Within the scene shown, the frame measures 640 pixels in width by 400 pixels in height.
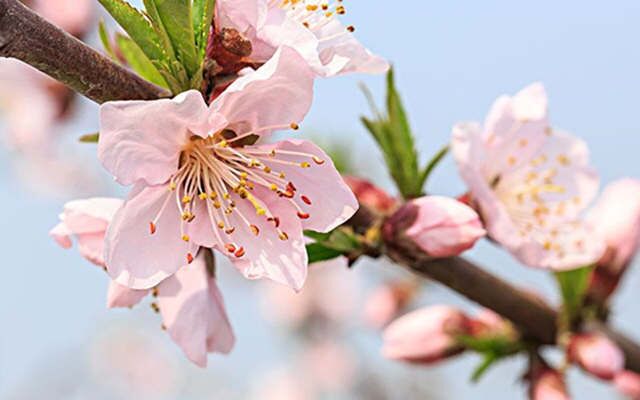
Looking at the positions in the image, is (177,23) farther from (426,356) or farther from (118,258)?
(426,356)

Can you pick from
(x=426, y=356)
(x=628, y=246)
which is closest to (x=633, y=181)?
(x=628, y=246)

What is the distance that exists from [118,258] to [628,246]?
112cm

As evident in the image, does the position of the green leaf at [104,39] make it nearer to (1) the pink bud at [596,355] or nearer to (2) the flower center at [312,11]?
(2) the flower center at [312,11]

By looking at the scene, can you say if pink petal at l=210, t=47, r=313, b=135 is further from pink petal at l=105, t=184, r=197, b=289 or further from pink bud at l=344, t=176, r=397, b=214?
pink bud at l=344, t=176, r=397, b=214

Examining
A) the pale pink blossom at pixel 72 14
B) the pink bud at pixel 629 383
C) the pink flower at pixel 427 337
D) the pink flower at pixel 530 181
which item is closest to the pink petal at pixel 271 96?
the pink flower at pixel 530 181

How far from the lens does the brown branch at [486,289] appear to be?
1197 mm

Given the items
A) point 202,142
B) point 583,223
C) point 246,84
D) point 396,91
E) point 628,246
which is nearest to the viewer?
point 246,84

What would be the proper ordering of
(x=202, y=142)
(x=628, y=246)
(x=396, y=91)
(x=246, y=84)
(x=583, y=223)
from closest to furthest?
(x=246, y=84) < (x=202, y=142) < (x=396, y=91) < (x=583, y=223) < (x=628, y=246)

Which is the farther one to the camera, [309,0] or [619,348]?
[619,348]

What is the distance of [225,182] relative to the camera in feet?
3.73

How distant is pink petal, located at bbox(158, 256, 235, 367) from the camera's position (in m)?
1.16

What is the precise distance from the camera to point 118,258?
0.99 meters

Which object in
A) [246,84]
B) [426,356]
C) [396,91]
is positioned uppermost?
[246,84]

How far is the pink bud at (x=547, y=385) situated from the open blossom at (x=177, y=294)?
624 millimetres
